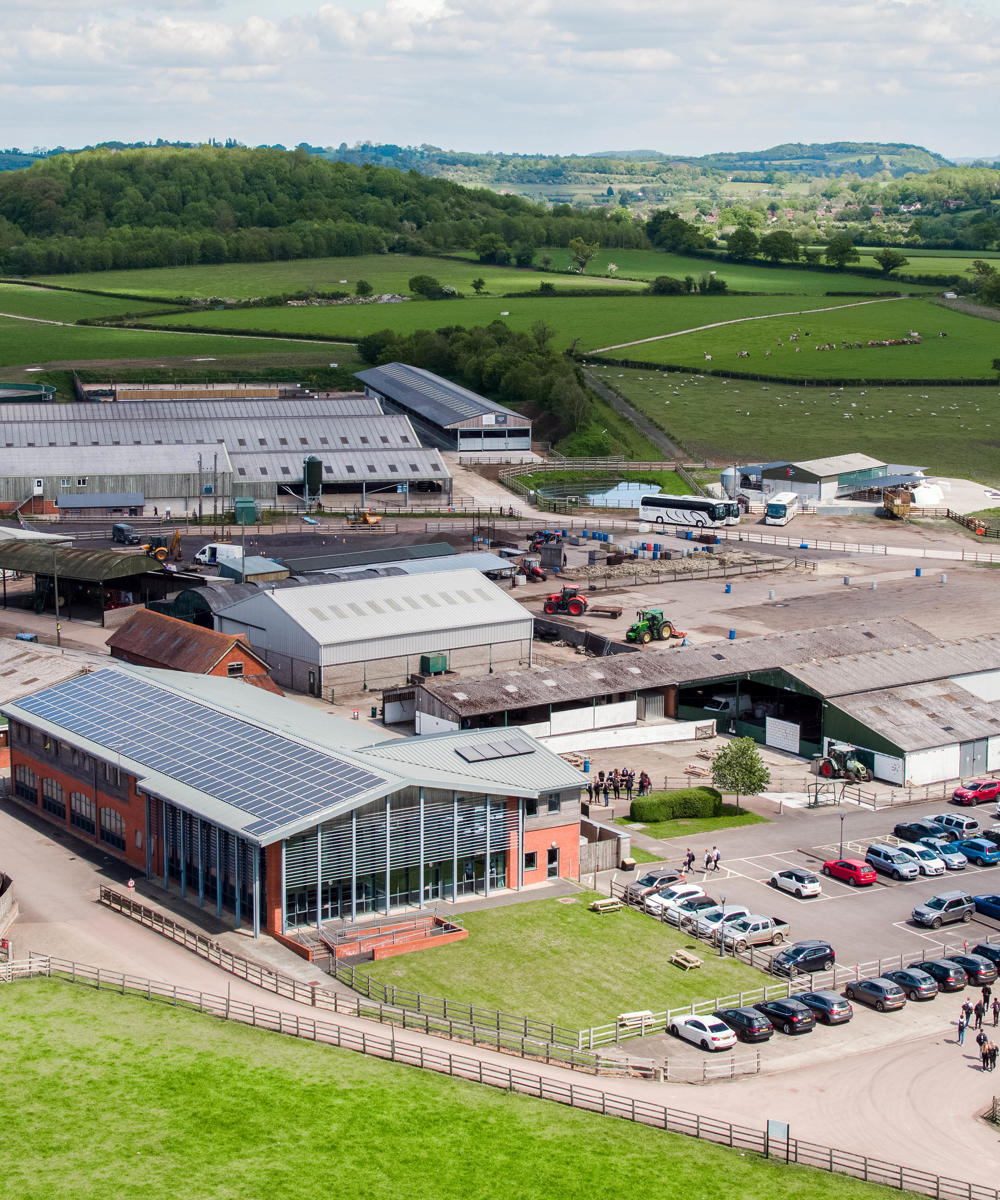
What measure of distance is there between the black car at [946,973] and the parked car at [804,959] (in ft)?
8.42

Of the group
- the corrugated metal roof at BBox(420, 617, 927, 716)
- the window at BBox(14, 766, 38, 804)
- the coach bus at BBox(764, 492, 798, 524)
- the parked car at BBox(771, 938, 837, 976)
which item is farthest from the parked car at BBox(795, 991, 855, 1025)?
the coach bus at BBox(764, 492, 798, 524)

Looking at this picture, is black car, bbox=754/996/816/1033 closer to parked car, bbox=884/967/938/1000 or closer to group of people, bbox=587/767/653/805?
parked car, bbox=884/967/938/1000

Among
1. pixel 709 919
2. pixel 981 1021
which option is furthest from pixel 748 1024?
pixel 709 919

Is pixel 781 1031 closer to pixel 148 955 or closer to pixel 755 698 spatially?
pixel 148 955

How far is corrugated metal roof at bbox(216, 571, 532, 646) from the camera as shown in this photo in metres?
79.4

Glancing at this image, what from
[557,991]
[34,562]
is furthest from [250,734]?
[34,562]

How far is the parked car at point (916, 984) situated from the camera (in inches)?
1918

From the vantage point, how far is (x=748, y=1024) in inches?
1794

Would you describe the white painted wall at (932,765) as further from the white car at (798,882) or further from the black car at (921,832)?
the white car at (798,882)

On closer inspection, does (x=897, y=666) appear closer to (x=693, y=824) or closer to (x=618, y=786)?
(x=618, y=786)

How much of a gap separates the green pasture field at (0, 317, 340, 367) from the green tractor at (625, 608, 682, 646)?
10895 centimetres

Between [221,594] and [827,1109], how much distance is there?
51.3 meters

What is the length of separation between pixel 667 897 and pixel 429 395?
105 meters

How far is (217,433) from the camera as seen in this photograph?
431 ft
